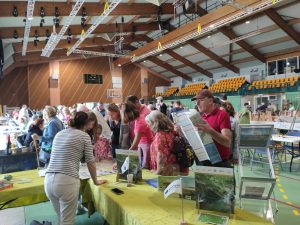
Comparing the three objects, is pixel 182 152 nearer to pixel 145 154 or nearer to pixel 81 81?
pixel 145 154

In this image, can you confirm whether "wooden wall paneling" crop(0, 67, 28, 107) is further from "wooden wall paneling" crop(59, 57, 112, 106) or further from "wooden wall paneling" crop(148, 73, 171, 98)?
"wooden wall paneling" crop(148, 73, 171, 98)

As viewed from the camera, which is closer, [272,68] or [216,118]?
[216,118]

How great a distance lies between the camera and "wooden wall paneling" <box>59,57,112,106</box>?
1634 centimetres

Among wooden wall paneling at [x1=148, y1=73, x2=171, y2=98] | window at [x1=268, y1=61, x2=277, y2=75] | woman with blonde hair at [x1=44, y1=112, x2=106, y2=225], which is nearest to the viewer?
woman with blonde hair at [x1=44, y1=112, x2=106, y2=225]

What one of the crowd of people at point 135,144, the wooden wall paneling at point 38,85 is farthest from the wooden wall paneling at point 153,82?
the crowd of people at point 135,144

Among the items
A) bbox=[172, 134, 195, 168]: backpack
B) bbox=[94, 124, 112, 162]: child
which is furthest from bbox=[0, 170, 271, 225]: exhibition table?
bbox=[94, 124, 112, 162]: child

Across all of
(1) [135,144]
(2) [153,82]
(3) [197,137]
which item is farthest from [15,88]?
(3) [197,137]

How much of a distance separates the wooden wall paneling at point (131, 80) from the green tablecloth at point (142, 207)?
16.3 metres

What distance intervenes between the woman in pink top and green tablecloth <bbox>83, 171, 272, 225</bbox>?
62 centimetres

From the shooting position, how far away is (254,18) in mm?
10625

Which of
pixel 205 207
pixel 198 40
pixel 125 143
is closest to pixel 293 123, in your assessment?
pixel 125 143

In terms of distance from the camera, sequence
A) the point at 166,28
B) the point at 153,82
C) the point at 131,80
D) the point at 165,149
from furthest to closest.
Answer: the point at 153,82 < the point at 131,80 < the point at 166,28 < the point at 165,149

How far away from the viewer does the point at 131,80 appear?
1867 centimetres

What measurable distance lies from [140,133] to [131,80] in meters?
16.1
